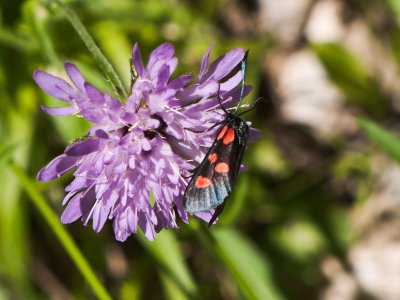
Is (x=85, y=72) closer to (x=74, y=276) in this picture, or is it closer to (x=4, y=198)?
(x=4, y=198)

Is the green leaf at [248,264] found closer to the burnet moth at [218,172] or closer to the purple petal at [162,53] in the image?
the burnet moth at [218,172]

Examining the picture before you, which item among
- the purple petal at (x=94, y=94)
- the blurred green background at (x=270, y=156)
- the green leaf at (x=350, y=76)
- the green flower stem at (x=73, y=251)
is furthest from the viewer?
the green leaf at (x=350, y=76)

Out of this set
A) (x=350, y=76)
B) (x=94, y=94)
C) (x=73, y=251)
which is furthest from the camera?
(x=350, y=76)

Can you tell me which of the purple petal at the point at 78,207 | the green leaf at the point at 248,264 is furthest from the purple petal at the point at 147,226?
the green leaf at the point at 248,264

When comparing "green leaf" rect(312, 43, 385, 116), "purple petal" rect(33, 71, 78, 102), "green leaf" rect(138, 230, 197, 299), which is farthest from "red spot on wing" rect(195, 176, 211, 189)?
"green leaf" rect(312, 43, 385, 116)

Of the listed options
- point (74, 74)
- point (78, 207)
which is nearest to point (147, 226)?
point (78, 207)

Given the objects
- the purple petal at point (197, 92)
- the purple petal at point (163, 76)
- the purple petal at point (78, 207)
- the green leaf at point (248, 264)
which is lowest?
the green leaf at point (248, 264)

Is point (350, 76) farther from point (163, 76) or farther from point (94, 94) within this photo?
point (94, 94)
